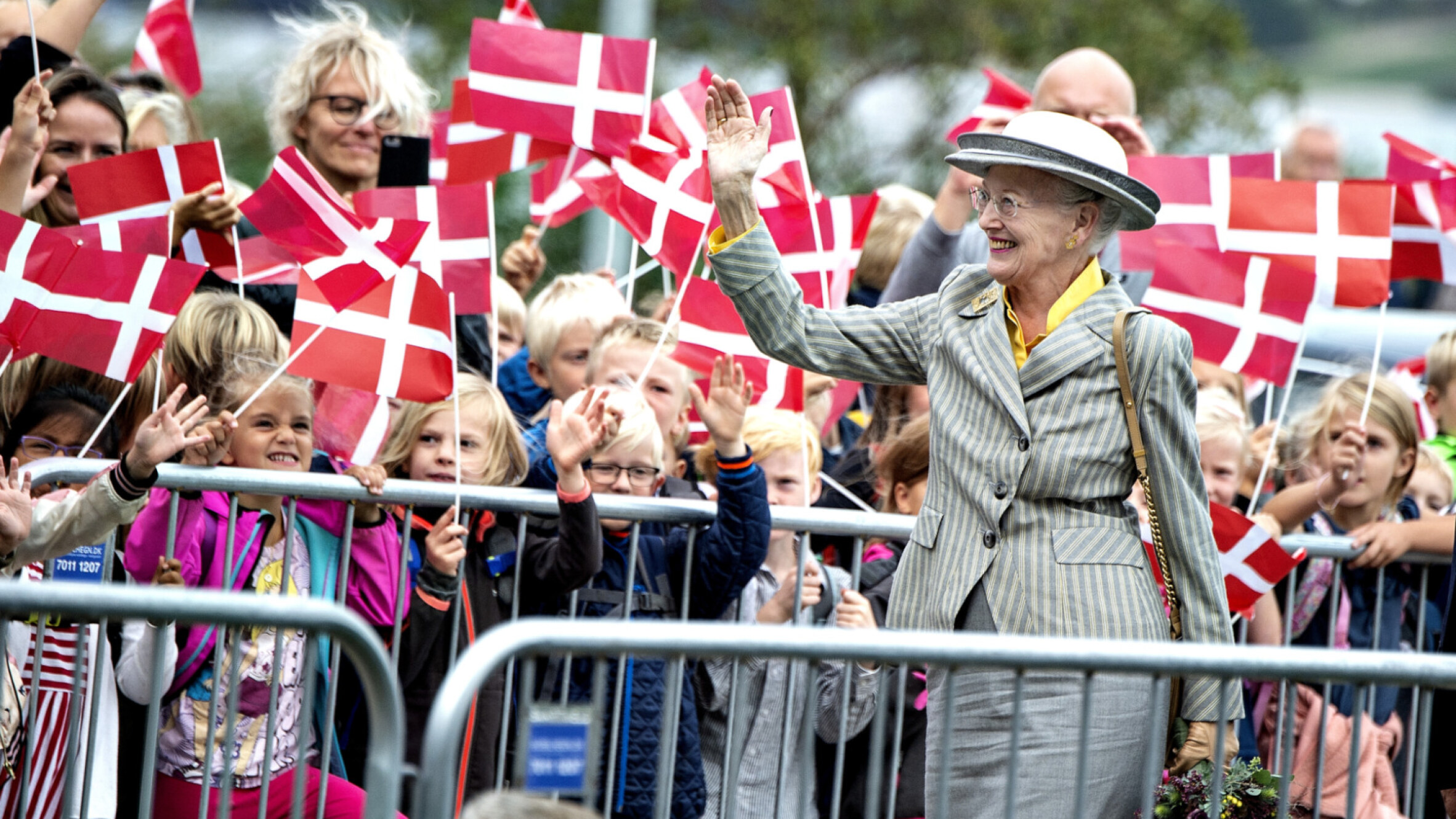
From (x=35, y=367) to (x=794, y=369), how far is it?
6.96 feet

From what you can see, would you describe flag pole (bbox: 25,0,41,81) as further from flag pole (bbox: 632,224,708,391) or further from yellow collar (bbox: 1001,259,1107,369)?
yellow collar (bbox: 1001,259,1107,369)

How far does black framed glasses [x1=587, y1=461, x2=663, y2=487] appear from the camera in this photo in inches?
189

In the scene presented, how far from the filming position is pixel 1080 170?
3.54m

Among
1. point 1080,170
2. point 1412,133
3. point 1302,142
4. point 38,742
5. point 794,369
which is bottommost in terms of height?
point 38,742

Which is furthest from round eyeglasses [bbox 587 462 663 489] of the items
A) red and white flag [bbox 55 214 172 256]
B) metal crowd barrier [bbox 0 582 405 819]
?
metal crowd barrier [bbox 0 582 405 819]

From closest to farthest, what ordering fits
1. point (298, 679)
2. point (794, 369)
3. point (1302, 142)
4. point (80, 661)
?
point (80, 661), point (298, 679), point (794, 369), point (1302, 142)

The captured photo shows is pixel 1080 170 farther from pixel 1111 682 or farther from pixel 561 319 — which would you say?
pixel 561 319

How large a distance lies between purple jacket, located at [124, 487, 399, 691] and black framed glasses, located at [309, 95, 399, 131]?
1817mm

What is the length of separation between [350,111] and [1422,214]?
3.70 metres

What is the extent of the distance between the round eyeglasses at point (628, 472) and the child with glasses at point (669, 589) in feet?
0.35

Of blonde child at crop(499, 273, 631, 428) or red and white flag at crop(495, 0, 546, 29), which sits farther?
red and white flag at crop(495, 0, 546, 29)

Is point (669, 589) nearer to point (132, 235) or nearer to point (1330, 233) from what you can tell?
point (132, 235)

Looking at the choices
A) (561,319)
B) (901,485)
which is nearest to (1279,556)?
(901,485)

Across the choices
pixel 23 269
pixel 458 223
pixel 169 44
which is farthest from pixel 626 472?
pixel 169 44
